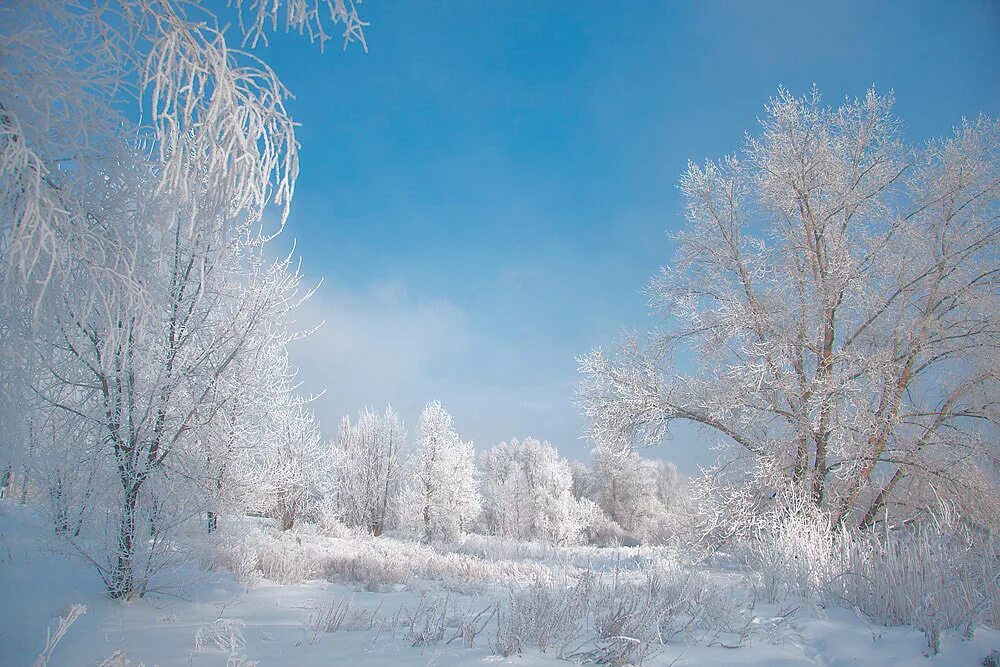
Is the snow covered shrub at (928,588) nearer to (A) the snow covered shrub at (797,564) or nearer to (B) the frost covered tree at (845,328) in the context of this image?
(A) the snow covered shrub at (797,564)

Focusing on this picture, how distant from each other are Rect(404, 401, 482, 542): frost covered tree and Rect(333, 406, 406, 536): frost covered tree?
1.12m

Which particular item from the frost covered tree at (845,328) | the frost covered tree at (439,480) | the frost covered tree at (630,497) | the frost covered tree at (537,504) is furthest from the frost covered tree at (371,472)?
the frost covered tree at (845,328)

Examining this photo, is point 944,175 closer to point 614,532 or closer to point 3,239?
point 3,239

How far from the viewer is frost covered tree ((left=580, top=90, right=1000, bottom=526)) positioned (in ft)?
25.7

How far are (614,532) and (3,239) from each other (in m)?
41.5

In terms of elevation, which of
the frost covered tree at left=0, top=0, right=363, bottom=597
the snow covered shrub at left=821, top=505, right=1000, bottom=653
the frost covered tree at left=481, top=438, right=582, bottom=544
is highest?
the frost covered tree at left=0, top=0, right=363, bottom=597

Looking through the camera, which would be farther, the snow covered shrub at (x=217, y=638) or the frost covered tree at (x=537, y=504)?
the frost covered tree at (x=537, y=504)

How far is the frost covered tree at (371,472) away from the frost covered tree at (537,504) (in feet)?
24.5

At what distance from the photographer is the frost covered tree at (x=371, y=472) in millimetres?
28141

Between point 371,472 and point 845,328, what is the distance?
2544cm

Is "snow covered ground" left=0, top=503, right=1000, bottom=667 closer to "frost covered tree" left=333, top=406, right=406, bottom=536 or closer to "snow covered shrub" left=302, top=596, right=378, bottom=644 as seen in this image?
"snow covered shrub" left=302, top=596, right=378, bottom=644

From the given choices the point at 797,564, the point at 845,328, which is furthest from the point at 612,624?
the point at 845,328

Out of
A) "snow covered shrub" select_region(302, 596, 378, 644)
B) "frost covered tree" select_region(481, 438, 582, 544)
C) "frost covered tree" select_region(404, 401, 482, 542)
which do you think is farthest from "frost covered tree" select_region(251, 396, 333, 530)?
"frost covered tree" select_region(481, 438, 582, 544)

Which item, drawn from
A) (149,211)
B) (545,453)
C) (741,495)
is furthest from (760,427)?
(545,453)
